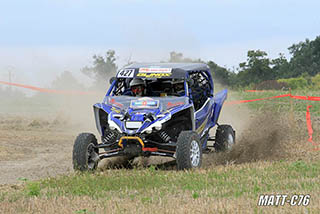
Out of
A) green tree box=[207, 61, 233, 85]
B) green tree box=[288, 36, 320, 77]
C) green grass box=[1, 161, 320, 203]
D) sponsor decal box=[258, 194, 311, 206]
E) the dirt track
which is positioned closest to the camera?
sponsor decal box=[258, 194, 311, 206]

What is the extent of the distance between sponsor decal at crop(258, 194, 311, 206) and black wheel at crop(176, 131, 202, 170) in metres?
2.68

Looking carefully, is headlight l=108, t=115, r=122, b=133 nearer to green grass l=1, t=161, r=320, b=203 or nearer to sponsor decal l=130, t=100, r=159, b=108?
sponsor decal l=130, t=100, r=159, b=108

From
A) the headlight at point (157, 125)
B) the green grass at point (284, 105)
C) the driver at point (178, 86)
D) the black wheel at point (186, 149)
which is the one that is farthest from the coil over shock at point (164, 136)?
the green grass at point (284, 105)

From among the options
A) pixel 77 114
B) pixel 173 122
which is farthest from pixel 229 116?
pixel 173 122

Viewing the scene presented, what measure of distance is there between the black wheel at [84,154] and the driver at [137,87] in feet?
5.43

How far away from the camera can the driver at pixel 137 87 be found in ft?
39.4

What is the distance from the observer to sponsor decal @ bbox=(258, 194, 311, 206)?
7.06 metres

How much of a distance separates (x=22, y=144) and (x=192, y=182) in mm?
7577

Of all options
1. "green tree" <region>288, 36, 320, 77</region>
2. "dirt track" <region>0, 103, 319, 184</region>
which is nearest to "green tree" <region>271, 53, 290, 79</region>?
"green tree" <region>288, 36, 320, 77</region>

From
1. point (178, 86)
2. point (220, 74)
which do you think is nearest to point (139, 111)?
point (178, 86)

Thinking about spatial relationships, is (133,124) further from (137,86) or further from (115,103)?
(137,86)

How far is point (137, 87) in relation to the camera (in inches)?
474

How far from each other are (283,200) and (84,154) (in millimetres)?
4316

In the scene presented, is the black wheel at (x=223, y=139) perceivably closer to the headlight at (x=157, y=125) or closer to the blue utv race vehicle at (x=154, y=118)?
the blue utv race vehicle at (x=154, y=118)
